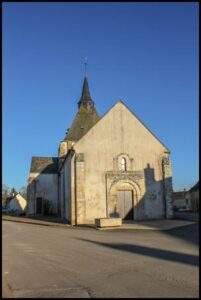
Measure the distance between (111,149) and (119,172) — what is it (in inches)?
71.5

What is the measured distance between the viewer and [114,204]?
34219mm

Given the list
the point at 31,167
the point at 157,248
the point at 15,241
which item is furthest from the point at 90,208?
the point at 31,167

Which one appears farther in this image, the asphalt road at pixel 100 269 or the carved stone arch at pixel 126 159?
the carved stone arch at pixel 126 159

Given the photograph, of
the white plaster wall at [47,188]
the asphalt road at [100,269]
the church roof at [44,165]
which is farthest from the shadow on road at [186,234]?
the church roof at [44,165]

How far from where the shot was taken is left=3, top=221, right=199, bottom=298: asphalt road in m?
8.73

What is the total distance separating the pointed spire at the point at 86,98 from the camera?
56416mm

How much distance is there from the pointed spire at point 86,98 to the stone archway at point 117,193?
22404 millimetres

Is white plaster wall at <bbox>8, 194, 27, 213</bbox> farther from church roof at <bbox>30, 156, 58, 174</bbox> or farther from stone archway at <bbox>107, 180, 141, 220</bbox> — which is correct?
stone archway at <bbox>107, 180, 141, 220</bbox>

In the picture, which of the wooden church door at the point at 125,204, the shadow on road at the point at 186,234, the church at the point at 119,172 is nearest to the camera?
the shadow on road at the point at 186,234

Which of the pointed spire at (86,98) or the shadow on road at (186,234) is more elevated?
the pointed spire at (86,98)

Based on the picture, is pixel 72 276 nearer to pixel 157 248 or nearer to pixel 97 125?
pixel 157 248

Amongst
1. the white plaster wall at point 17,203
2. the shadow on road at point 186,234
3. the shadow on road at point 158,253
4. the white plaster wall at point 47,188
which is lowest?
the white plaster wall at point 17,203

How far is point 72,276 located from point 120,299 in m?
2.67

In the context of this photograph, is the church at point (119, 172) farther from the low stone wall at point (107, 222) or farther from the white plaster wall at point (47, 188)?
the white plaster wall at point (47, 188)
